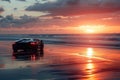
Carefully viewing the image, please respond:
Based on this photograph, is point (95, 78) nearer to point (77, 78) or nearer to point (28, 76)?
point (77, 78)

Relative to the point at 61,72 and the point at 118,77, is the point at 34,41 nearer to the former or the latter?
the point at 61,72

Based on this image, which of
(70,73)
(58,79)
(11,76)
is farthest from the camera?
(70,73)

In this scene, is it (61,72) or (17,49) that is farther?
(17,49)

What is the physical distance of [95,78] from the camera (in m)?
16.0

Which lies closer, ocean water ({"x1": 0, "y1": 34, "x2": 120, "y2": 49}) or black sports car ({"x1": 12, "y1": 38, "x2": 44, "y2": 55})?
black sports car ({"x1": 12, "y1": 38, "x2": 44, "y2": 55})

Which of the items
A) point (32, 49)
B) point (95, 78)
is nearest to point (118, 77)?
point (95, 78)

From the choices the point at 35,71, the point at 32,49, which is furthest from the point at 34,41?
the point at 35,71

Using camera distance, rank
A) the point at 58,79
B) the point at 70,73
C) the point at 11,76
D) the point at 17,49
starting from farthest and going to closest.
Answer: the point at 17,49, the point at 70,73, the point at 11,76, the point at 58,79

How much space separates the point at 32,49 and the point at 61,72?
715 inches

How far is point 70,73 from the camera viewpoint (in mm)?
18312

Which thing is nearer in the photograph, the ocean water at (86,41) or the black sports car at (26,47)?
the black sports car at (26,47)

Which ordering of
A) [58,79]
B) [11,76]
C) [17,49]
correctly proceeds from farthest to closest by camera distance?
[17,49] → [11,76] → [58,79]

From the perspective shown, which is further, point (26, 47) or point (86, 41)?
point (86, 41)

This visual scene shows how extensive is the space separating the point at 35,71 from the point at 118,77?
4.71 meters
